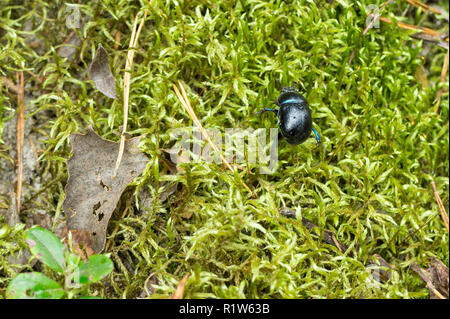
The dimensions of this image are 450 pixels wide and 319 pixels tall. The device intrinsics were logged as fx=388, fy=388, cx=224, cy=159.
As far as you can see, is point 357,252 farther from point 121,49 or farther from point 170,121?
point 121,49

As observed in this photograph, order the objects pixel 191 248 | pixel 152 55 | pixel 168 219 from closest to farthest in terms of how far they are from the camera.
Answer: pixel 191 248 → pixel 168 219 → pixel 152 55

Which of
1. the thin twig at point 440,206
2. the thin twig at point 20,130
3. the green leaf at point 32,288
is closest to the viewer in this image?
the green leaf at point 32,288

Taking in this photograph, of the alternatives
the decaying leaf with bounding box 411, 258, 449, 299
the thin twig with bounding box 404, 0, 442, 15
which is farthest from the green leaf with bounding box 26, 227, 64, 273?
the thin twig with bounding box 404, 0, 442, 15

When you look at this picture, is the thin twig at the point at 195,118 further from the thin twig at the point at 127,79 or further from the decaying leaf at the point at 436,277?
the decaying leaf at the point at 436,277

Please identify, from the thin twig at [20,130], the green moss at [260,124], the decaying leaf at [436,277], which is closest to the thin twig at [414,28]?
the green moss at [260,124]

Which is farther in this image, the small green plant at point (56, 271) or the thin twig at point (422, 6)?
the thin twig at point (422, 6)

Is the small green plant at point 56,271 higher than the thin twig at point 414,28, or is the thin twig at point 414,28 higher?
the thin twig at point 414,28

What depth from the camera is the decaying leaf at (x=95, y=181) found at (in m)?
2.32

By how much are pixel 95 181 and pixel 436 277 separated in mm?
2231

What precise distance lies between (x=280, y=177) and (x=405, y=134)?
96 centimetres

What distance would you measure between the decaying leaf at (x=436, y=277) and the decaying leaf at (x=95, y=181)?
1.89 metres

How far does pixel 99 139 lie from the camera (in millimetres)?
2439

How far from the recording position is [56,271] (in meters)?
2.08
